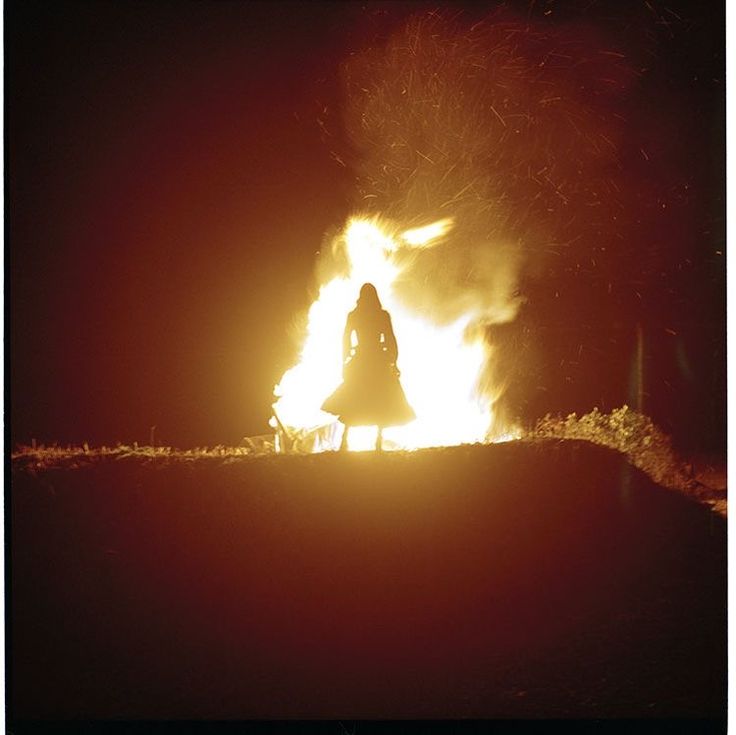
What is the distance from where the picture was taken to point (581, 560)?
10.4 ft

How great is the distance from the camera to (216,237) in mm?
3186

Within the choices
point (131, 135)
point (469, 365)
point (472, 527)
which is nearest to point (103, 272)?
point (131, 135)

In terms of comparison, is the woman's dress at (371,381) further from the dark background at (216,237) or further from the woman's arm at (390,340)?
the dark background at (216,237)

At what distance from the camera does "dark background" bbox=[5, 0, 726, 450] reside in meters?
3.14

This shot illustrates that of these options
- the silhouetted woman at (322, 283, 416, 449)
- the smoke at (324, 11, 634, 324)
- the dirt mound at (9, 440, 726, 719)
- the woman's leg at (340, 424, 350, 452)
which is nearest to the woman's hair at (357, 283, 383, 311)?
the silhouetted woman at (322, 283, 416, 449)

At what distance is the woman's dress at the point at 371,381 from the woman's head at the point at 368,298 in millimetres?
24

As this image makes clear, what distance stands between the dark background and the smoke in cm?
9

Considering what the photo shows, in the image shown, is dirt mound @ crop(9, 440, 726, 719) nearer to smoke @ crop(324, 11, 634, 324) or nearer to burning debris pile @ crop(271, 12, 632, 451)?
burning debris pile @ crop(271, 12, 632, 451)

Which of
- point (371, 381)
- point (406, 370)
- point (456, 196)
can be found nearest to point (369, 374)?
point (371, 381)

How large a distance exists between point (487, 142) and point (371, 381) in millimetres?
995

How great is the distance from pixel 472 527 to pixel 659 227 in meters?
1.31

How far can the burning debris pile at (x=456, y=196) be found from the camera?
3.13m

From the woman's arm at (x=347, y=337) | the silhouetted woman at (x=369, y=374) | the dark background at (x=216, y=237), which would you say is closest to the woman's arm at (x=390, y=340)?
the silhouetted woman at (x=369, y=374)

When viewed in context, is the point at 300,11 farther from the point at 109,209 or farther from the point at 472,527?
the point at 472,527
